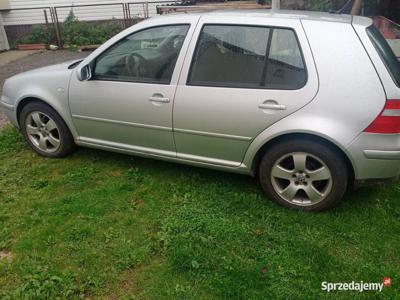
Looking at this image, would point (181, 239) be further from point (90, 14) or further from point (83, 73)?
point (90, 14)

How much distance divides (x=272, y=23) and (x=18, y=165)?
320 centimetres

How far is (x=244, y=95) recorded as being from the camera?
10.9 feet

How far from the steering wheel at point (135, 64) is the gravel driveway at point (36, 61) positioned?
5.86 m

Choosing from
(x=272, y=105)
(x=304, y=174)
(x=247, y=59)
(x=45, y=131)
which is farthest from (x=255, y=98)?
(x=45, y=131)

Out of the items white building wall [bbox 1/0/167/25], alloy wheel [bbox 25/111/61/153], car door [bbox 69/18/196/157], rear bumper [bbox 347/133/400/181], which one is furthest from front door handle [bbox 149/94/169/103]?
white building wall [bbox 1/0/167/25]

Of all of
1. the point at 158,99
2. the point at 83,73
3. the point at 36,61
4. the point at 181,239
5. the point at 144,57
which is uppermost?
the point at 144,57

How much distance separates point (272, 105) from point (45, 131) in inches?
107

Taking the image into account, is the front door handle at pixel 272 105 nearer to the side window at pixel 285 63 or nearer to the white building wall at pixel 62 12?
the side window at pixel 285 63

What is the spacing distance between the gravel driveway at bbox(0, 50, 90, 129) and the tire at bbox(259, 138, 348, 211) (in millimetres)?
7267

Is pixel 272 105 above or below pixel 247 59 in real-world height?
below

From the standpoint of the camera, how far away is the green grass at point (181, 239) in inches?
107

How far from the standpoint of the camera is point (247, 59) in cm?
338

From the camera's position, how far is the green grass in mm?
2727

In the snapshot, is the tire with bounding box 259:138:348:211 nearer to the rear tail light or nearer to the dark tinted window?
the rear tail light
